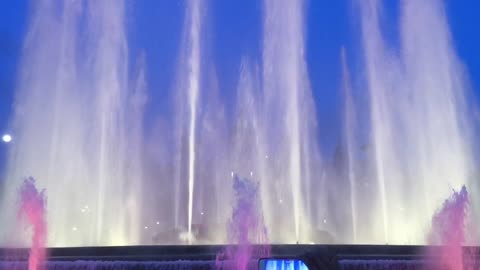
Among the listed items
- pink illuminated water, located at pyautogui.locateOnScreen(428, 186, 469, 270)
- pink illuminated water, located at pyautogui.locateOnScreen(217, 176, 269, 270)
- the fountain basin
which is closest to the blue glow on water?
the fountain basin

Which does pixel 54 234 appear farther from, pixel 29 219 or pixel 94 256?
pixel 94 256

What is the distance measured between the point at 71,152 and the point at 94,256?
9143 mm

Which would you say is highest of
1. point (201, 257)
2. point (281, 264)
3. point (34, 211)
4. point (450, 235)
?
point (34, 211)

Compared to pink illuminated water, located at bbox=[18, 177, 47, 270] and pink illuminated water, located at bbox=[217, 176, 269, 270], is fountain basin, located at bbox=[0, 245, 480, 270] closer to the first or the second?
pink illuminated water, located at bbox=[217, 176, 269, 270]

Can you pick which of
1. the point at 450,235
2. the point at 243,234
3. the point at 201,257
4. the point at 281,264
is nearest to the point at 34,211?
the point at 201,257

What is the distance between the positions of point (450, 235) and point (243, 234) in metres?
4.52

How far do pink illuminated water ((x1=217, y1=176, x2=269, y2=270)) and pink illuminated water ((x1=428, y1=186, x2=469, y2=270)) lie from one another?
12.0 feet

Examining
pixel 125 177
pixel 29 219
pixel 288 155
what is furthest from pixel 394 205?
pixel 29 219

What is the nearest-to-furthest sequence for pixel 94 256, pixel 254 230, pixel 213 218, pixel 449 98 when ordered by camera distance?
1. pixel 94 256
2. pixel 254 230
3. pixel 449 98
4. pixel 213 218

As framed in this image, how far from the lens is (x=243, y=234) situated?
12117mm

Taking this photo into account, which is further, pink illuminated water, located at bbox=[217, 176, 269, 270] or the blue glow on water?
pink illuminated water, located at bbox=[217, 176, 269, 270]

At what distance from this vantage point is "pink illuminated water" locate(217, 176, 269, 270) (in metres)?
11.1

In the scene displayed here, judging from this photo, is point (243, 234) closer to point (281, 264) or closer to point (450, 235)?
point (281, 264)

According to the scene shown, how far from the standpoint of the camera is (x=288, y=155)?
19641mm
